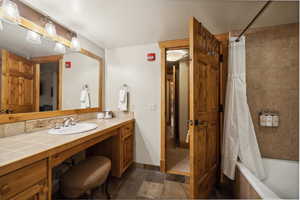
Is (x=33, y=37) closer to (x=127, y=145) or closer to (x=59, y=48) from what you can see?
(x=59, y=48)

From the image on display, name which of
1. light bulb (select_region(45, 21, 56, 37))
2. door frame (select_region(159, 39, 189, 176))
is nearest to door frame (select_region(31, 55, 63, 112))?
light bulb (select_region(45, 21, 56, 37))

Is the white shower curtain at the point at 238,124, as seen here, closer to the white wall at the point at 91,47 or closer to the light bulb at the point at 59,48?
the white wall at the point at 91,47

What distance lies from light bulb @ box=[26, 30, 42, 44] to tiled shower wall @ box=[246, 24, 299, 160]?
2565 millimetres

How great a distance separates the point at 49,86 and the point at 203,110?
182cm

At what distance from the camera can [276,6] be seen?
51.9 inches

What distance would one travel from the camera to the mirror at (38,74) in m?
1.17

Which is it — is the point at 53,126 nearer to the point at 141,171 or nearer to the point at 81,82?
the point at 81,82

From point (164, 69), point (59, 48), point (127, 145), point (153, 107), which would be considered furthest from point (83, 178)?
point (164, 69)

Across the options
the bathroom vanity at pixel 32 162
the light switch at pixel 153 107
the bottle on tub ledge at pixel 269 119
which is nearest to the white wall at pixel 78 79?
the bathroom vanity at pixel 32 162

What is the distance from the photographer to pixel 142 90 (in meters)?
2.20

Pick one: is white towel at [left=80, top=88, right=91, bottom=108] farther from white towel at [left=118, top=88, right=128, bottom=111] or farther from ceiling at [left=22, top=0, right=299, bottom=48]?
ceiling at [left=22, top=0, right=299, bottom=48]

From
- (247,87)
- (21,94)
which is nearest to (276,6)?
(247,87)

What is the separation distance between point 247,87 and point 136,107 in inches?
65.0

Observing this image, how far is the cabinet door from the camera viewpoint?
1915 millimetres
